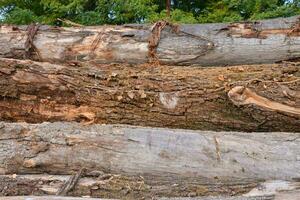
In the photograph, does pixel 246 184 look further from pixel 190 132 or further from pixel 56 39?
pixel 56 39

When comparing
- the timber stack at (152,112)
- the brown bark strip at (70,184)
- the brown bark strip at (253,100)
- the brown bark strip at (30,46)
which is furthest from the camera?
the brown bark strip at (30,46)

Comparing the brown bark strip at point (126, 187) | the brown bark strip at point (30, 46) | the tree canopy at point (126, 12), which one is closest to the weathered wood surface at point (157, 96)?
the brown bark strip at point (30, 46)

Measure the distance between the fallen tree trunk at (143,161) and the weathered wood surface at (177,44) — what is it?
0.96m

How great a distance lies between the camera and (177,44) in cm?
400

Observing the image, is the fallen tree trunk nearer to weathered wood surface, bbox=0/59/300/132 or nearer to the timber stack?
the timber stack

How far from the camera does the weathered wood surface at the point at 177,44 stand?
3945mm

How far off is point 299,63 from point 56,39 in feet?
6.13

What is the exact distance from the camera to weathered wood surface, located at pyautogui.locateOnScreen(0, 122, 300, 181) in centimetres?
301

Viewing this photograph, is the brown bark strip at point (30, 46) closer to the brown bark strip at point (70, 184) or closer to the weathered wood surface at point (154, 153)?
the weathered wood surface at point (154, 153)

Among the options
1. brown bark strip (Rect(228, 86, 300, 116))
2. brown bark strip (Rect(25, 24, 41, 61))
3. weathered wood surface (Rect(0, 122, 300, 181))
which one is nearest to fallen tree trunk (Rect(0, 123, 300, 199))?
weathered wood surface (Rect(0, 122, 300, 181))

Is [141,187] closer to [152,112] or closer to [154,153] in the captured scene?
[154,153]

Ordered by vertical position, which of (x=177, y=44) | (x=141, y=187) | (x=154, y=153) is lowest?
(x=141, y=187)

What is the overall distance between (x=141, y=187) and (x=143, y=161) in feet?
0.61

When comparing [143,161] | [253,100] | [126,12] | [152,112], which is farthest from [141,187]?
[126,12]
